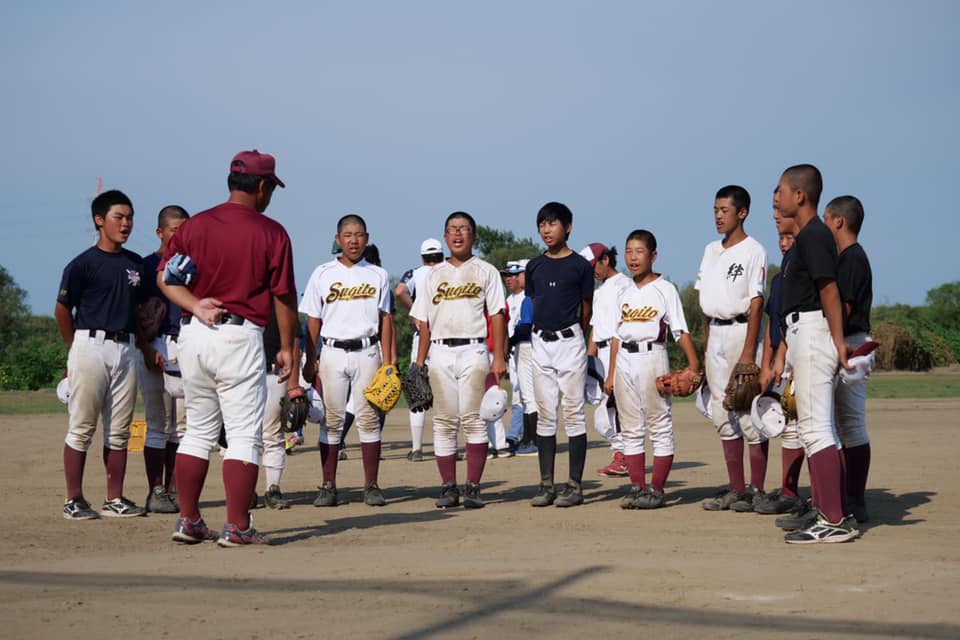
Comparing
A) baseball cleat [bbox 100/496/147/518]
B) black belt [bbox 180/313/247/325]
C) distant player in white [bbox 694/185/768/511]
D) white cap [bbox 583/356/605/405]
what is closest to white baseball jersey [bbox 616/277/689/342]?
distant player in white [bbox 694/185/768/511]

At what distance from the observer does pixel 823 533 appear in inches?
274

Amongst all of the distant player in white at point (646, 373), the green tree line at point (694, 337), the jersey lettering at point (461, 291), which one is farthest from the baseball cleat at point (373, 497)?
the green tree line at point (694, 337)

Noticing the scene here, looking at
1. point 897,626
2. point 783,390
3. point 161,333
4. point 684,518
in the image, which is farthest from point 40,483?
point 897,626

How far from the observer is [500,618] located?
485 centimetres

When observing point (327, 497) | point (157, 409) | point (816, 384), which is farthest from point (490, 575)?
point (157, 409)

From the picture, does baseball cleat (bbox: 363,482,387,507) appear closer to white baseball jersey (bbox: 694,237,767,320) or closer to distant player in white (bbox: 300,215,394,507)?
distant player in white (bbox: 300,215,394,507)

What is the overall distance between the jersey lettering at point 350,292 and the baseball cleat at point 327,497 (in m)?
1.65

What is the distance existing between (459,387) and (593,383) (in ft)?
4.07

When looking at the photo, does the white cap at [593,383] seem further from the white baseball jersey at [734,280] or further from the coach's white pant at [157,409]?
the coach's white pant at [157,409]

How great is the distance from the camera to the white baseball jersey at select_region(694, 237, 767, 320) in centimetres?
877

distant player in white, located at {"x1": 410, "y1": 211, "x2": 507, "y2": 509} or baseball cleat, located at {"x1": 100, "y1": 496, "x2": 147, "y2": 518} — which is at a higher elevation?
distant player in white, located at {"x1": 410, "y1": 211, "x2": 507, "y2": 509}

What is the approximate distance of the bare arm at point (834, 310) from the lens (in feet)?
22.7

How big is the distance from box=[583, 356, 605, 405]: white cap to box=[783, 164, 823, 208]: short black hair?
2.95 m

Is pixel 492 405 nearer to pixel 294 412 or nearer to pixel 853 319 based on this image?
pixel 294 412
